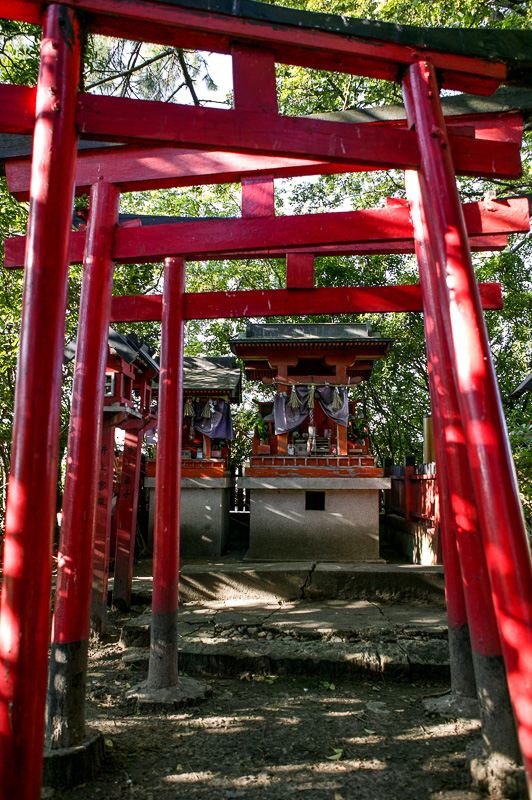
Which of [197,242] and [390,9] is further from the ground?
[390,9]

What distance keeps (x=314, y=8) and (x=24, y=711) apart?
11.8 metres

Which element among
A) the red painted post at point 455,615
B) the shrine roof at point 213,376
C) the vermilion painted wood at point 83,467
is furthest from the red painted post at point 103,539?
the shrine roof at point 213,376

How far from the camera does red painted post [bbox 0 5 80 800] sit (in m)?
2.18

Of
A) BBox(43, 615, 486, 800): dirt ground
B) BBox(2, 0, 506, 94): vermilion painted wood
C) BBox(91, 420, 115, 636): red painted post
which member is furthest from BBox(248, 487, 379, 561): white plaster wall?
BBox(2, 0, 506, 94): vermilion painted wood

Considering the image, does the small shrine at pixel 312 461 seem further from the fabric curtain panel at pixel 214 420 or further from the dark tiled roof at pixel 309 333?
the fabric curtain panel at pixel 214 420

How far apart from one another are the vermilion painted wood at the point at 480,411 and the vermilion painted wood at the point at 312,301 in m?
2.21

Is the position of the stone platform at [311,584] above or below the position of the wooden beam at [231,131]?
below

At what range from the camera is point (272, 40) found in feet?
10.0

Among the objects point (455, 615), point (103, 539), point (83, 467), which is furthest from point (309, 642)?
point (83, 467)

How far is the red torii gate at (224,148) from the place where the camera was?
223 cm

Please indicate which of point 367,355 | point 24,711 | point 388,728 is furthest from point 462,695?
point 367,355

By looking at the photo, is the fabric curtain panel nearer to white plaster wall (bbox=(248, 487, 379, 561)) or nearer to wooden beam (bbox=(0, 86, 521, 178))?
white plaster wall (bbox=(248, 487, 379, 561))

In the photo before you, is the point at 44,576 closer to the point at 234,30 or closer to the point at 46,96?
the point at 46,96

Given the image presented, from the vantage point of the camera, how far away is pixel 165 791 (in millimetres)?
3084
